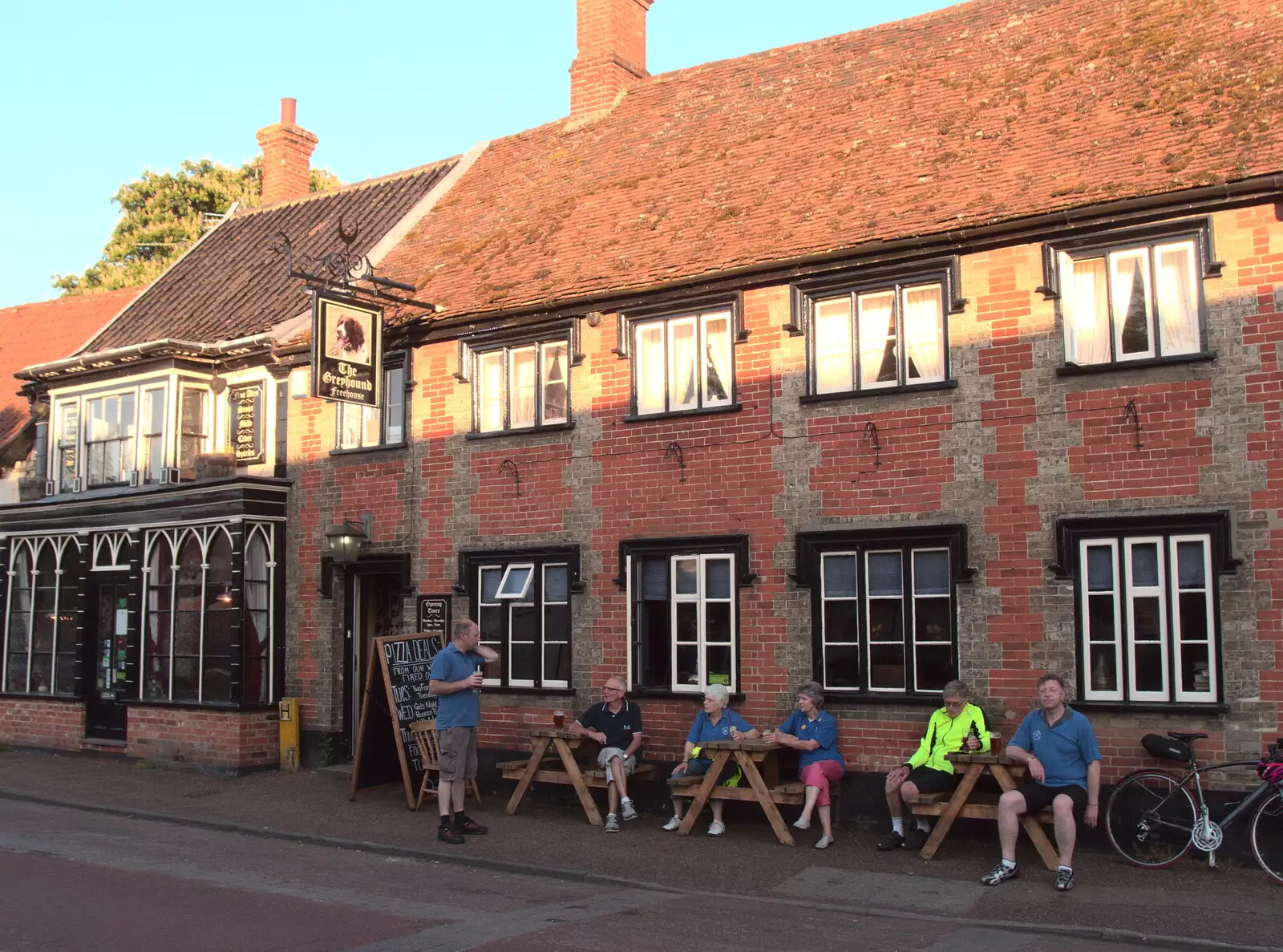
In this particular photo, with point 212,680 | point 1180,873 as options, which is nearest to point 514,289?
point 212,680

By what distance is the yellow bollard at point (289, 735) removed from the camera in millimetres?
16000

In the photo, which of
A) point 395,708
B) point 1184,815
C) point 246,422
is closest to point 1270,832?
point 1184,815

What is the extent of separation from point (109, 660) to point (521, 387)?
7813 mm

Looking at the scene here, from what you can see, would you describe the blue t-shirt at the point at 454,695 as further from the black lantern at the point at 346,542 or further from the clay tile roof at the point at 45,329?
the clay tile roof at the point at 45,329

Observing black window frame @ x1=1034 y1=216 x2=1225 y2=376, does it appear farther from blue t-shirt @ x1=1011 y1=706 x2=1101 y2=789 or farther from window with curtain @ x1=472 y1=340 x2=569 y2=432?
window with curtain @ x1=472 y1=340 x2=569 y2=432

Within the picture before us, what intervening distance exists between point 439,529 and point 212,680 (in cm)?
381

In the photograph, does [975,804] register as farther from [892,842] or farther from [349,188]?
[349,188]

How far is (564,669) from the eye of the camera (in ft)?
45.9

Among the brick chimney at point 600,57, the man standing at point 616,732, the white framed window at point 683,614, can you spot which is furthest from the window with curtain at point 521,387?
the brick chimney at point 600,57

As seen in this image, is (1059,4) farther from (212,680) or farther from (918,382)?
(212,680)

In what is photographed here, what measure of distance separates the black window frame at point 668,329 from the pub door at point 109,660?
27.4 ft

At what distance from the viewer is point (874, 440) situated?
12.1 meters

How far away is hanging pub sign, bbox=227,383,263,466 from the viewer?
671 inches

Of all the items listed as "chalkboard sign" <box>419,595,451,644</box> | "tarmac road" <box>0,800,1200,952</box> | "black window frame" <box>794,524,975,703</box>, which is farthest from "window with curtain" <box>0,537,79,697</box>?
"black window frame" <box>794,524,975,703</box>
